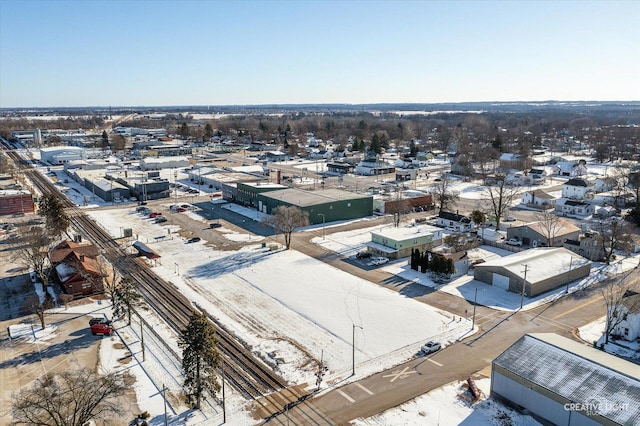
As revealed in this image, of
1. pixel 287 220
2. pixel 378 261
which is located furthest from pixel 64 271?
pixel 378 261

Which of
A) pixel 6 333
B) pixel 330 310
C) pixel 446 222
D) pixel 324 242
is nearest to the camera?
pixel 6 333

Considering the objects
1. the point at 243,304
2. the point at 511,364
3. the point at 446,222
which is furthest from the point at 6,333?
the point at 446,222

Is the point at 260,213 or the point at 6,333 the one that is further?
the point at 260,213

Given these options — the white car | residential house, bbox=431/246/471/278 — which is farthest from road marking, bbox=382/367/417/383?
the white car

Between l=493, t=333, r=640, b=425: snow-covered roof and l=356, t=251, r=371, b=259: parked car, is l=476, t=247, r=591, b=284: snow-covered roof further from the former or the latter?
l=493, t=333, r=640, b=425: snow-covered roof

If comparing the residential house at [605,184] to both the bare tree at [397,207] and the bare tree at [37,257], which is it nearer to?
the bare tree at [397,207]

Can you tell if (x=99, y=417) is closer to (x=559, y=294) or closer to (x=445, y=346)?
(x=445, y=346)
